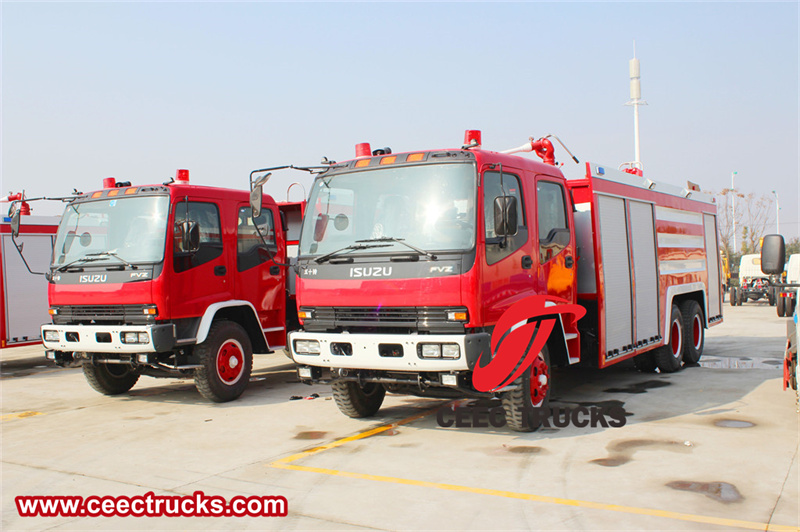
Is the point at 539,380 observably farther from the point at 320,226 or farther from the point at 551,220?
the point at 320,226

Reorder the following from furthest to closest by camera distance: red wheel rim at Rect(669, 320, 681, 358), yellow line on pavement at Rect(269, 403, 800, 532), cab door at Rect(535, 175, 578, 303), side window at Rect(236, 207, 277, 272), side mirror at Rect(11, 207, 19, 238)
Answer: red wheel rim at Rect(669, 320, 681, 358) → side window at Rect(236, 207, 277, 272) → side mirror at Rect(11, 207, 19, 238) → cab door at Rect(535, 175, 578, 303) → yellow line on pavement at Rect(269, 403, 800, 532)

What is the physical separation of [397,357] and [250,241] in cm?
413

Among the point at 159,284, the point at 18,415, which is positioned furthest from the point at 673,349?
the point at 18,415

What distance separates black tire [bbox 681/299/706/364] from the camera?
36.2 feet

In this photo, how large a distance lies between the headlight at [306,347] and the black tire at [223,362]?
2.28 meters

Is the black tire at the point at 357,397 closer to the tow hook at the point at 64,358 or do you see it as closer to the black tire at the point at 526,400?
the black tire at the point at 526,400

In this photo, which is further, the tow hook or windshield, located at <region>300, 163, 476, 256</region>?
the tow hook

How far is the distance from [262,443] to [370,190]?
8.61ft

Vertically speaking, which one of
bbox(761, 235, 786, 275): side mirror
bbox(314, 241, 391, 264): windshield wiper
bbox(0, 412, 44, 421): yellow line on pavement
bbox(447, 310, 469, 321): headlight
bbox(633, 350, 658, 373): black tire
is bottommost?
bbox(0, 412, 44, 421): yellow line on pavement

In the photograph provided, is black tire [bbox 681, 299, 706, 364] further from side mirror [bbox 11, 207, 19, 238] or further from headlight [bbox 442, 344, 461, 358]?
side mirror [bbox 11, 207, 19, 238]

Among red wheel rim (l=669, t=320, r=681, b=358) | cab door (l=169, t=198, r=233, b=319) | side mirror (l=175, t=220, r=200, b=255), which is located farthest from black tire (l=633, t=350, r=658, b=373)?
side mirror (l=175, t=220, r=200, b=255)

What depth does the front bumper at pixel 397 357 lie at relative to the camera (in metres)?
6.13

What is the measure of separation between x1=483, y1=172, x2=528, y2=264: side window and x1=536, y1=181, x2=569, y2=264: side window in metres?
0.39

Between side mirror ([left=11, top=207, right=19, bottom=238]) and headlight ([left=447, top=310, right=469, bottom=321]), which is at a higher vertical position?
side mirror ([left=11, top=207, right=19, bottom=238])
